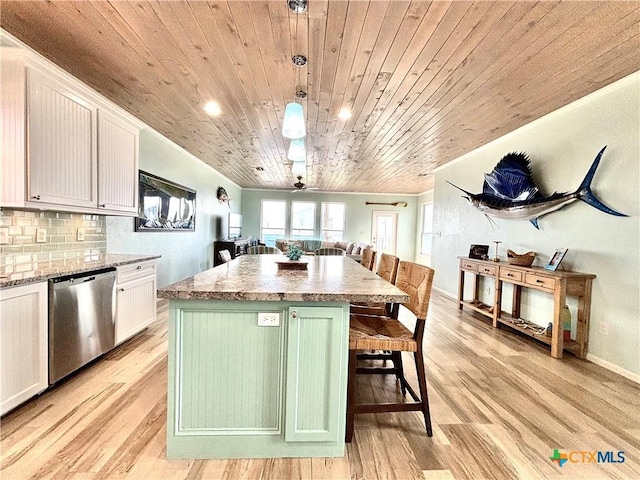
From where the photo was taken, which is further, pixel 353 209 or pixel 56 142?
pixel 353 209

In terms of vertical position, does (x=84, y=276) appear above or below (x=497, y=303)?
above

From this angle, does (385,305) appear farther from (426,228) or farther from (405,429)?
(426,228)

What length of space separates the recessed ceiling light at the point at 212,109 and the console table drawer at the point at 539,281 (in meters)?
3.77

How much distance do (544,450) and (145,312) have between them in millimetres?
3481

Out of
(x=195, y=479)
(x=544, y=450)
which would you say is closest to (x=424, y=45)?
(x=544, y=450)

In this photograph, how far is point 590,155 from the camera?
2.99 m

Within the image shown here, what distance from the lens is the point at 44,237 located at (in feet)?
8.27

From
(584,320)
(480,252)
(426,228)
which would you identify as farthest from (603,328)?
(426,228)

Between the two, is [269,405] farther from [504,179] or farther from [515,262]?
[504,179]

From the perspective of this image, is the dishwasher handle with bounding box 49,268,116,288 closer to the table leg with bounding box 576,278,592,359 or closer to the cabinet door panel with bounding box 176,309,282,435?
the cabinet door panel with bounding box 176,309,282,435

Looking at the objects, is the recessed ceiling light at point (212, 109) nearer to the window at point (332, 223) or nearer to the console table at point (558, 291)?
the console table at point (558, 291)

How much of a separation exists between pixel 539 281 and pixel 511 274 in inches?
16.8

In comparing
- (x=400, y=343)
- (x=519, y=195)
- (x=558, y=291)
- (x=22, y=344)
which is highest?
(x=519, y=195)

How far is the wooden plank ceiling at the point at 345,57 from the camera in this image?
1798 millimetres
